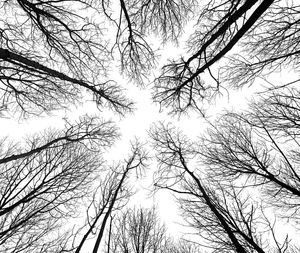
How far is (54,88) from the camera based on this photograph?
4.98 m

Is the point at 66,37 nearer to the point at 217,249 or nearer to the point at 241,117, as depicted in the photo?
the point at 241,117

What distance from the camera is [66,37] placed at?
4.46m

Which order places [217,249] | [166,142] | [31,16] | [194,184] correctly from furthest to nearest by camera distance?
[166,142] → [194,184] → [217,249] → [31,16]

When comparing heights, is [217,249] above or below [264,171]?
below

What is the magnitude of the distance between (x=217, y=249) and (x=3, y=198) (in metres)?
6.16

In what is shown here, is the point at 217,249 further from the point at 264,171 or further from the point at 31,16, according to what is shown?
the point at 31,16

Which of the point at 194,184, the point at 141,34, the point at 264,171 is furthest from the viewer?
the point at 194,184

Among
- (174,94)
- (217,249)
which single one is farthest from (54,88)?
(217,249)

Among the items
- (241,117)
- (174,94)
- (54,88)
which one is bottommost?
(174,94)

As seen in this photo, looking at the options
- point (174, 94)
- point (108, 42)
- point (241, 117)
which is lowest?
point (174, 94)

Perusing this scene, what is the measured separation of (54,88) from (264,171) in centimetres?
621

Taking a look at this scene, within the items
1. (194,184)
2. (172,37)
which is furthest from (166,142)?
(172,37)

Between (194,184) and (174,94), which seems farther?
(194,184)

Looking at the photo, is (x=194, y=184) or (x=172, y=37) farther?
(x=194, y=184)
